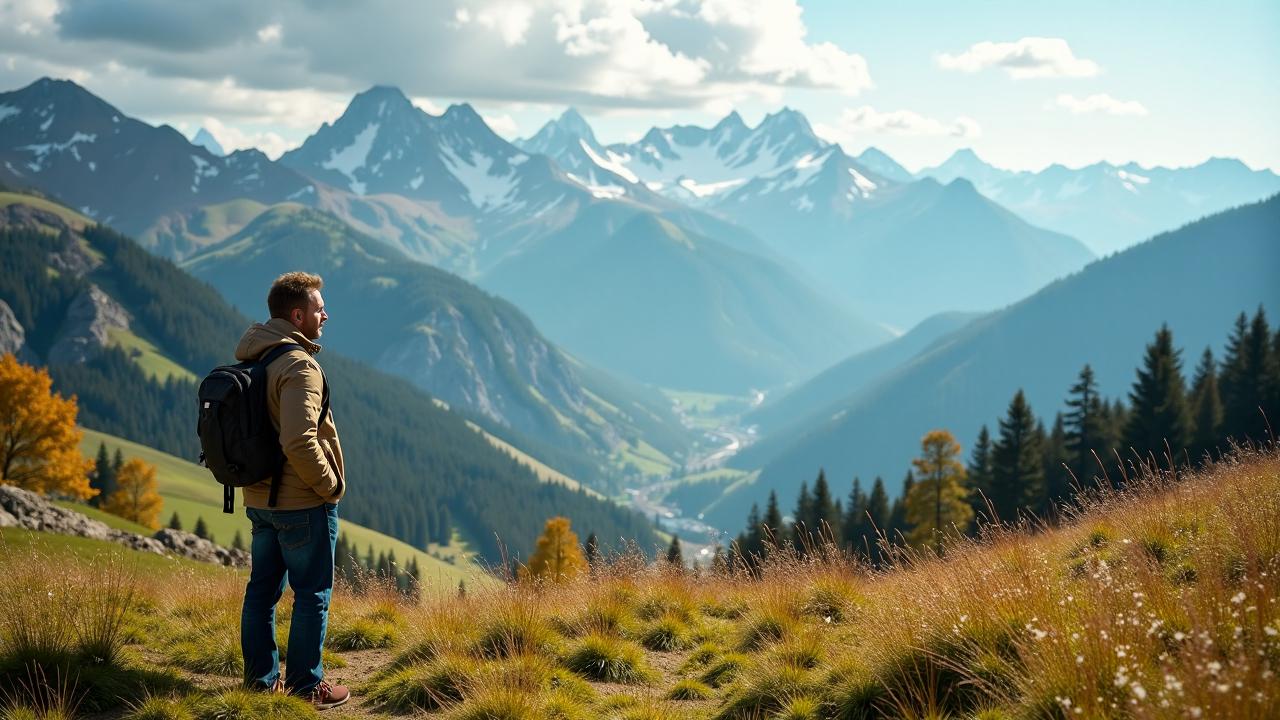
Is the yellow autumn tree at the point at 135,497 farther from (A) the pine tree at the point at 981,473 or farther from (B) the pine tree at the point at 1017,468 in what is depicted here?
(B) the pine tree at the point at 1017,468

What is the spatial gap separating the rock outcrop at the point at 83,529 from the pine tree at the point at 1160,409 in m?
45.1

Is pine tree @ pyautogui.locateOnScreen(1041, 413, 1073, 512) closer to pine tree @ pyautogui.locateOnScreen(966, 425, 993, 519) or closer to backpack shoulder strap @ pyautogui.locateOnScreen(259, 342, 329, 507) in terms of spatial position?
pine tree @ pyautogui.locateOnScreen(966, 425, 993, 519)

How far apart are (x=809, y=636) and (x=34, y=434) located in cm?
4805

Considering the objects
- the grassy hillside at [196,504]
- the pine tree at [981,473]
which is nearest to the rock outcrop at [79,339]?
the grassy hillside at [196,504]

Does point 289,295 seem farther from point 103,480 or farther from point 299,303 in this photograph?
point 103,480

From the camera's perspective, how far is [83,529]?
2836cm

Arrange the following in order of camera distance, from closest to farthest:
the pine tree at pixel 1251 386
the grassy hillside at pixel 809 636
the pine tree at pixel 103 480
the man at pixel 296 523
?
the grassy hillside at pixel 809 636 → the man at pixel 296 523 → the pine tree at pixel 1251 386 → the pine tree at pixel 103 480

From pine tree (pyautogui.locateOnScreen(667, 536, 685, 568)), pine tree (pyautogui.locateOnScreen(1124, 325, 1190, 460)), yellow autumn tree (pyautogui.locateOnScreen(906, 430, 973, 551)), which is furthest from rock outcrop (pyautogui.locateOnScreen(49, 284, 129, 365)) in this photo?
pine tree (pyautogui.locateOnScreen(1124, 325, 1190, 460))

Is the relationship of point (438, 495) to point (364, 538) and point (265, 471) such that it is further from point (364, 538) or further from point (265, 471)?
point (265, 471)

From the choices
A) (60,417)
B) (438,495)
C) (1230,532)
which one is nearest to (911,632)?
(1230,532)

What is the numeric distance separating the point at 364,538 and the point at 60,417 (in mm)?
82609

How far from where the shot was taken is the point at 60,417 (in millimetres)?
44094

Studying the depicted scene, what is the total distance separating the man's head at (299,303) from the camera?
7488mm

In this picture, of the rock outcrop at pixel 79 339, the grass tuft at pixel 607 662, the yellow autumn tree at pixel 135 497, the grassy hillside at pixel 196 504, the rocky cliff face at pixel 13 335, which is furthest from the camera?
the rock outcrop at pixel 79 339
